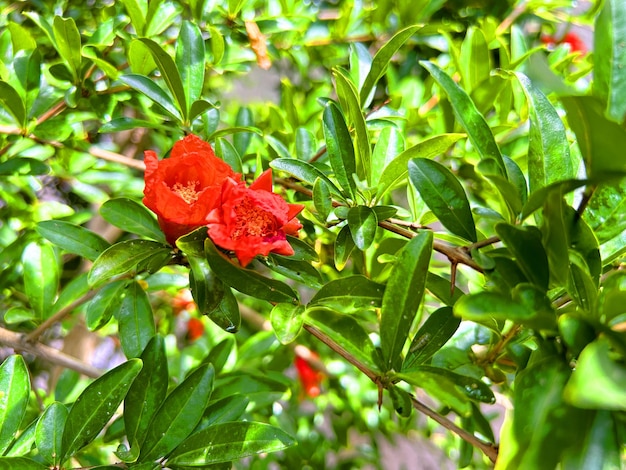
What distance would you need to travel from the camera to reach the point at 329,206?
510 millimetres

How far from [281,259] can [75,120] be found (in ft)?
1.37

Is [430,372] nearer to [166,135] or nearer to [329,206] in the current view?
[329,206]

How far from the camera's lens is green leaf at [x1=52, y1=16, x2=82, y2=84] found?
67 centimetres

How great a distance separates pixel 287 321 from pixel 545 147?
0.25 meters

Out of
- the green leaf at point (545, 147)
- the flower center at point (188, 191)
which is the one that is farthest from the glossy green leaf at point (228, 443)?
the green leaf at point (545, 147)

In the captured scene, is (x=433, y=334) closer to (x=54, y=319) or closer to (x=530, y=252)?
(x=530, y=252)

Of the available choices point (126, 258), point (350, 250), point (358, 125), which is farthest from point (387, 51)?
point (126, 258)

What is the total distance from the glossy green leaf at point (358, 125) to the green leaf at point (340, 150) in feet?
0.03

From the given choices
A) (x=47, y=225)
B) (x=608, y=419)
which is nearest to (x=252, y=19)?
(x=47, y=225)

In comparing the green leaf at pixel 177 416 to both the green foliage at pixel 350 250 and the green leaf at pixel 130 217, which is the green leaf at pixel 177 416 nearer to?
the green foliage at pixel 350 250

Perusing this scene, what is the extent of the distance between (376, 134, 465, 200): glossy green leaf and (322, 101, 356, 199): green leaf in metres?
0.03

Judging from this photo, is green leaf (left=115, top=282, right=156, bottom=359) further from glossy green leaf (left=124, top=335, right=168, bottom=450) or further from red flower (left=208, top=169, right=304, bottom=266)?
red flower (left=208, top=169, right=304, bottom=266)

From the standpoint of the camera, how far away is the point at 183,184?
0.53m

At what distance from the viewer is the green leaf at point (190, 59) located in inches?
26.0
